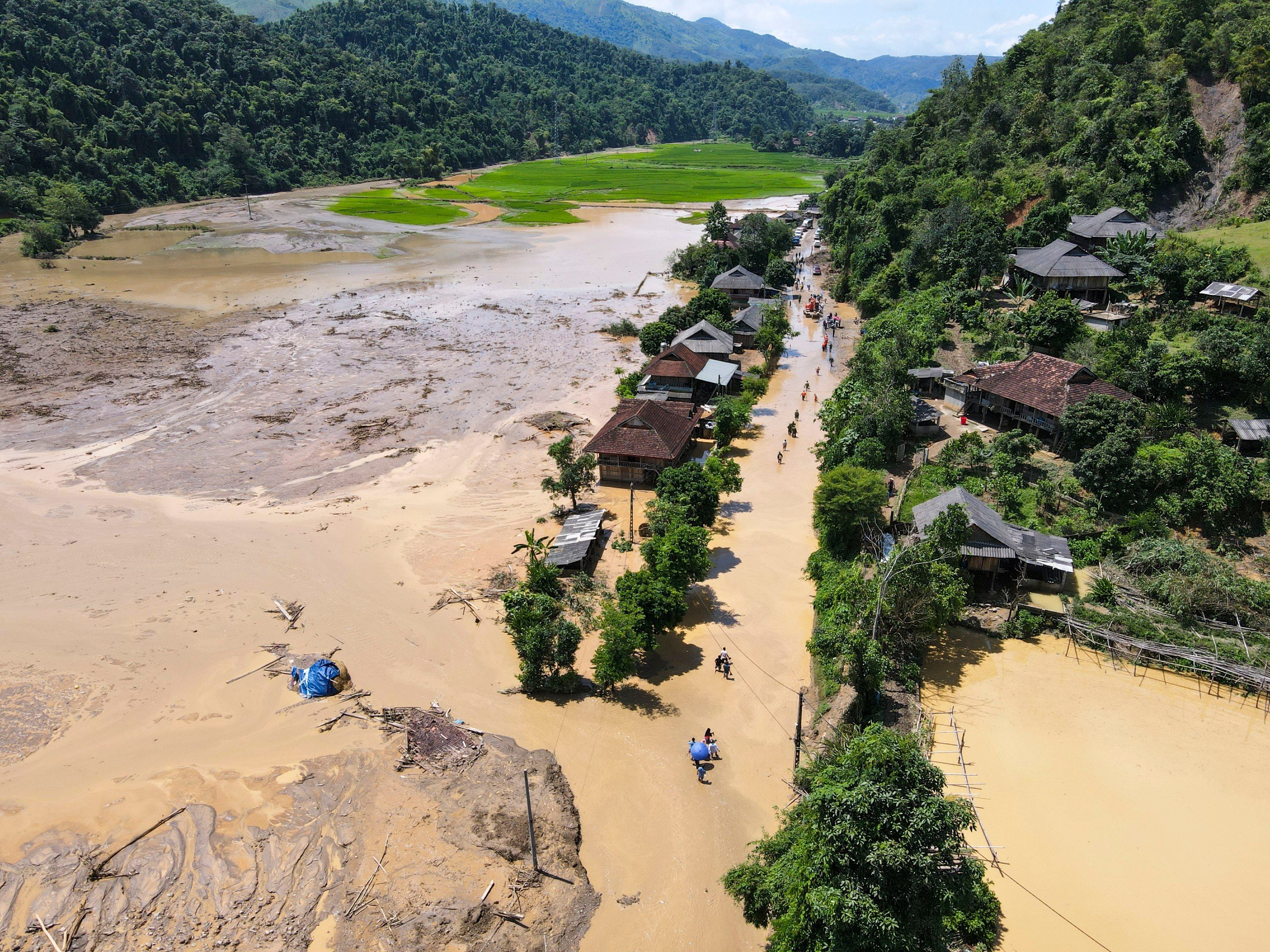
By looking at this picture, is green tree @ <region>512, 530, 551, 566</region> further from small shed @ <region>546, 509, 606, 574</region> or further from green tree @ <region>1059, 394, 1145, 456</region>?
green tree @ <region>1059, 394, 1145, 456</region>

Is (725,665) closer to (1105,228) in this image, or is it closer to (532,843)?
(532,843)

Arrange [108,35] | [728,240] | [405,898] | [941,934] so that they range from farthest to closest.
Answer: [108,35] → [728,240] → [405,898] → [941,934]

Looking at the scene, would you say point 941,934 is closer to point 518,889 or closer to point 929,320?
point 518,889

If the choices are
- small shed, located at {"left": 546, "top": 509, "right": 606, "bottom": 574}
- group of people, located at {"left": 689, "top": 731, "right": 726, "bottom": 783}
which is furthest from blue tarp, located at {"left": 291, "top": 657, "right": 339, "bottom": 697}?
group of people, located at {"left": 689, "top": 731, "right": 726, "bottom": 783}

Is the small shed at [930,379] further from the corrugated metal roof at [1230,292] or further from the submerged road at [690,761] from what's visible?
the submerged road at [690,761]

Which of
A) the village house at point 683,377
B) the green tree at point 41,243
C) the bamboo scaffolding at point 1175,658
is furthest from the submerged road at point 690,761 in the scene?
the green tree at point 41,243

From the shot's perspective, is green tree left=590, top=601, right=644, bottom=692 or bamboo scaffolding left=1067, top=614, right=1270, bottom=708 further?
bamboo scaffolding left=1067, top=614, right=1270, bottom=708

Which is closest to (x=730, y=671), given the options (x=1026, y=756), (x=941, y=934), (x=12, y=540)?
(x=1026, y=756)
